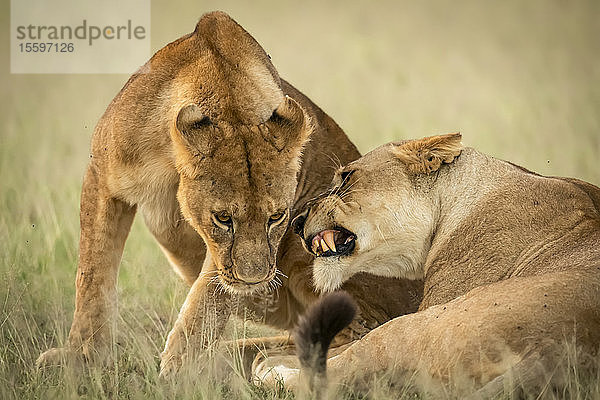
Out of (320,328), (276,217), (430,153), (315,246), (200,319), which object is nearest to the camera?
(320,328)

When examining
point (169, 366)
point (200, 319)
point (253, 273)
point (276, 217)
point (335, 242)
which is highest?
point (276, 217)

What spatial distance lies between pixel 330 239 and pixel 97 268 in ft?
3.47

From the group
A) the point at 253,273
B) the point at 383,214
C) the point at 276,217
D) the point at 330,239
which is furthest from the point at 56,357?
the point at 383,214

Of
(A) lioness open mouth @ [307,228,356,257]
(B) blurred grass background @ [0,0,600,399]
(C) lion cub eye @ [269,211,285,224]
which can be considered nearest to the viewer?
(C) lion cub eye @ [269,211,285,224]

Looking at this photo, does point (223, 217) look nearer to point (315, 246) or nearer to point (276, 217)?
point (276, 217)

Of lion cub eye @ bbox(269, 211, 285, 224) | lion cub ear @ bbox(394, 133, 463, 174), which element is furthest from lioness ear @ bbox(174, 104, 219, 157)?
lion cub ear @ bbox(394, 133, 463, 174)

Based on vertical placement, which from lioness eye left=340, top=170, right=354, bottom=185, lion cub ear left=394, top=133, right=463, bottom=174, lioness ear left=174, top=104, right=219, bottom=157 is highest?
lioness ear left=174, top=104, right=219, bottom=157

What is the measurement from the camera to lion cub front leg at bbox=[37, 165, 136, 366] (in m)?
4.70

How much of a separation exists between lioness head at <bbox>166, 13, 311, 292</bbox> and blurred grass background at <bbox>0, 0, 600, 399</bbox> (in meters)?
0.55

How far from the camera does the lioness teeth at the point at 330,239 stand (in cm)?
454

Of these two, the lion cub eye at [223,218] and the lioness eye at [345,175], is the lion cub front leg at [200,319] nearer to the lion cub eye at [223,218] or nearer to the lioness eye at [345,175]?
the lion cub eye at [223,218]

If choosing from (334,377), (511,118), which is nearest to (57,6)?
(511,118)

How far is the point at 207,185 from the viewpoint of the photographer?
4.23 meters

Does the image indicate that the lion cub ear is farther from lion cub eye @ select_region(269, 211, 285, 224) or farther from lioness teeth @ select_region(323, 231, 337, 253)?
lion cub eye @ select_region(269, 211, 285, 224)
